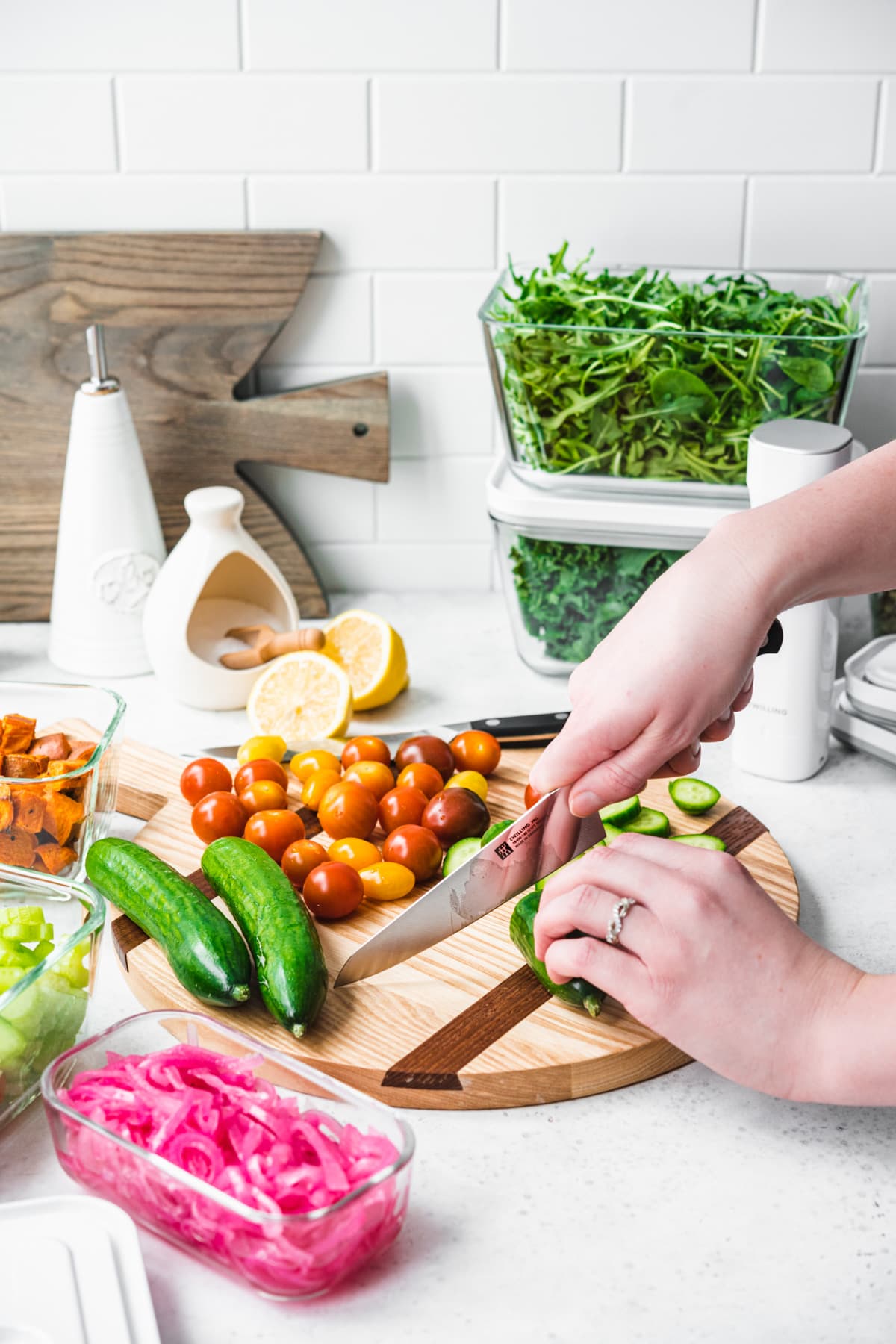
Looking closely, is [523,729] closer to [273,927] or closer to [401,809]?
[401,809]

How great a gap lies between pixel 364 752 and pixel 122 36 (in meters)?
0.98

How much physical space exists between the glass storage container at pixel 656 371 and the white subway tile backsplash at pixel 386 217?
0.19m

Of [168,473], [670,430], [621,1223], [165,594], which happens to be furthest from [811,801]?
[168,473]

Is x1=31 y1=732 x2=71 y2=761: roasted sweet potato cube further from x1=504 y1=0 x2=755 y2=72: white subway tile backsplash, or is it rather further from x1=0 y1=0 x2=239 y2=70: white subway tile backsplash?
x1=504 y1=0 x2=755 y2=72: white subway tile backsplash

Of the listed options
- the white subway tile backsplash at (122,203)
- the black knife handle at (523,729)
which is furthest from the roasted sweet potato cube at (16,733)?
the white subway tile backsplash at (122,203)

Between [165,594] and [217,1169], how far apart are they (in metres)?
0.93

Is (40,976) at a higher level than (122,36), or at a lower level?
lower

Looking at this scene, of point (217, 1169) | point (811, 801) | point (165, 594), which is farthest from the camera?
point (165, 594)

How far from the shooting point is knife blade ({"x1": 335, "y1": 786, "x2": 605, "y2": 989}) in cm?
111

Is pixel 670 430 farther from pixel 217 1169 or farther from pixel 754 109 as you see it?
pixel 217 1169

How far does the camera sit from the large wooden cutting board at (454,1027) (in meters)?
1.04

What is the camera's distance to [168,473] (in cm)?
185

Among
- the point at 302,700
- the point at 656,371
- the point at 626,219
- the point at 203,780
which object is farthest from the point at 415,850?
the point at 626,219

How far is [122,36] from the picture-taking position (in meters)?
1.68
